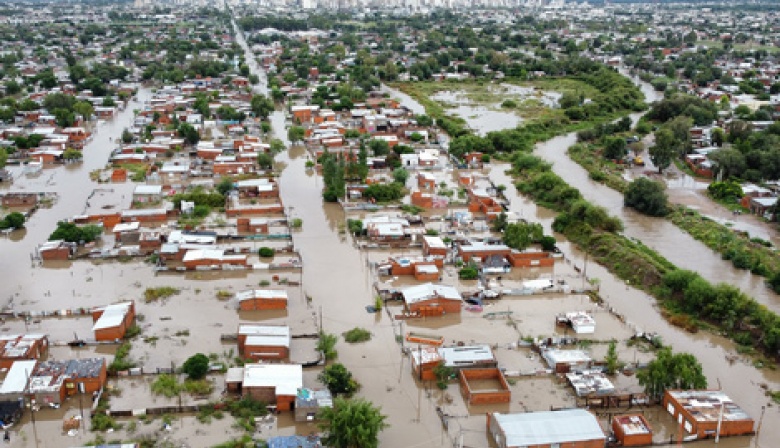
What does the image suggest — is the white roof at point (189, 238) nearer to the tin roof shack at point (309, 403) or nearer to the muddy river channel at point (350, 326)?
the muddy river channel at point (350, 326)

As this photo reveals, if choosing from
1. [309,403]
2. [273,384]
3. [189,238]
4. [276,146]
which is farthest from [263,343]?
[276,146]

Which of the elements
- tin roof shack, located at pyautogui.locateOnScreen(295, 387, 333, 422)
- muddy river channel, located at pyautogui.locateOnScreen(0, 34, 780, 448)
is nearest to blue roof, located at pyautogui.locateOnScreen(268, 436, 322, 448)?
muddy river channel, located at pyautogui.locateOnScreen(0, 34, 780, 448)

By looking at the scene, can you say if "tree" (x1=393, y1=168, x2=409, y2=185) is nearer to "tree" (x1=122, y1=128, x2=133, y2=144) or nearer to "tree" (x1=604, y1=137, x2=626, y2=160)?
"tree" (x1=604, y1=137, x2=626, y2=160)

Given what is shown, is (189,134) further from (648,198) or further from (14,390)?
(14,390)

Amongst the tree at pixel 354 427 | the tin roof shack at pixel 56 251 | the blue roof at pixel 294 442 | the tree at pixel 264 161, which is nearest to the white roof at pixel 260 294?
the blue roof at pixel 294 442

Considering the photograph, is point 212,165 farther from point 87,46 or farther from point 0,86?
point 87,46
